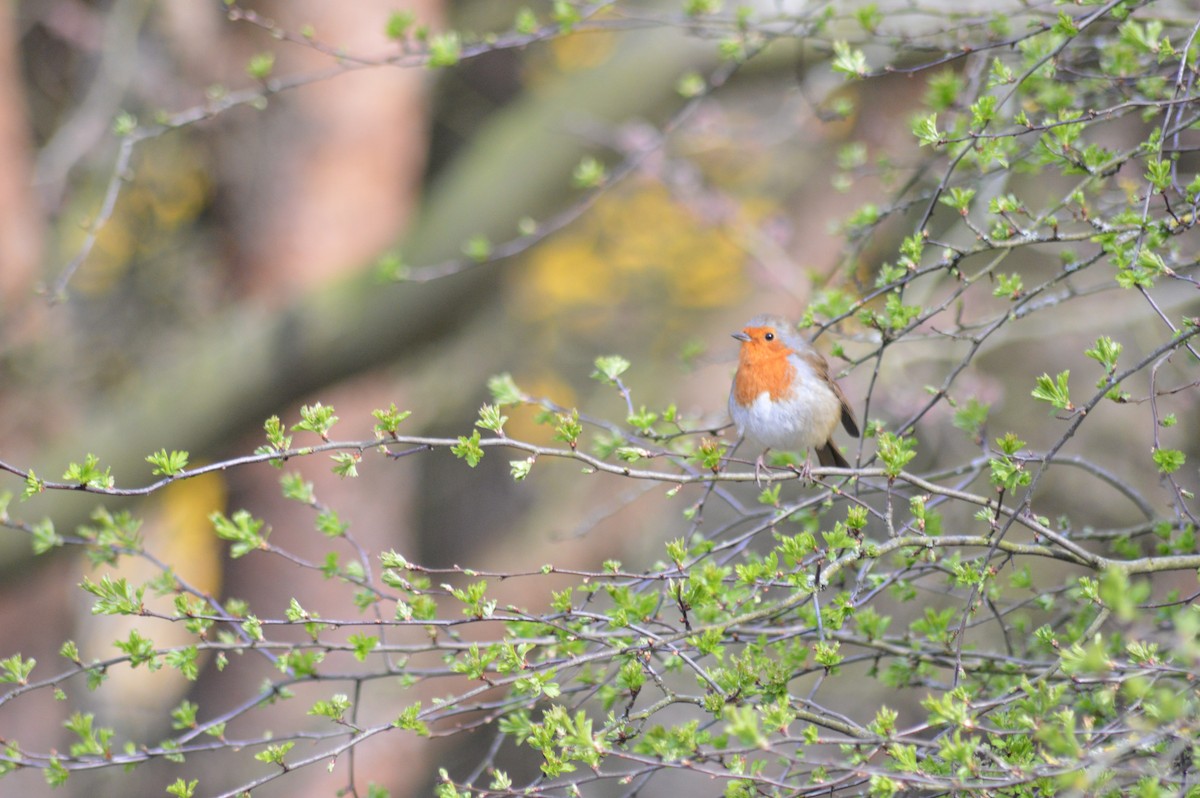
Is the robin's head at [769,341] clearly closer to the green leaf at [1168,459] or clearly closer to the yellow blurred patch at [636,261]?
the green leaf at [1168,459]

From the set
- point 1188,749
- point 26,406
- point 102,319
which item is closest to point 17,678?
point 1188,749

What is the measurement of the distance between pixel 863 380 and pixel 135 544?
3.96 metres

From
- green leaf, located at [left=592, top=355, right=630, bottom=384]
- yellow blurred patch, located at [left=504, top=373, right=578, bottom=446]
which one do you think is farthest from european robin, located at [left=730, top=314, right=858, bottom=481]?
yellow blurred patch, located at [left=504, top=373, right=578, bottom=446]

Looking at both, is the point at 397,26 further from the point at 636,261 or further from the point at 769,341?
the point at 636,261

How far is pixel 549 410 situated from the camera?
7.82 ft

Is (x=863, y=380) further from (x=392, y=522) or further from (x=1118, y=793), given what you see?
(x=1118, y=793)

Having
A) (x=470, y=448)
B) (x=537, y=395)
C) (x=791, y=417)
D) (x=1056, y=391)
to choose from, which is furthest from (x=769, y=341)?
(x=537, y=395)

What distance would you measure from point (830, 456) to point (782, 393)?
65 centimetres

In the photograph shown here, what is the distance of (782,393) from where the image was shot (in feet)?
11.1

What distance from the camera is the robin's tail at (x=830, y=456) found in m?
3.86

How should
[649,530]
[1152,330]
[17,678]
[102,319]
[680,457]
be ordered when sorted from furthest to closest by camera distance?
[649,530] < [102,319] < [1152,330] < [680,457] < [17,678]

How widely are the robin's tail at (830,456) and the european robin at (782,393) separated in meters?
0.15

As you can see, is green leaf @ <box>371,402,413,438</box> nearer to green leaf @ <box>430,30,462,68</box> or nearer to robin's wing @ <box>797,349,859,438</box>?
green leaf @ <box>430,30,462,68</box>

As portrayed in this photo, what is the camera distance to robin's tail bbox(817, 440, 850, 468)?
12.7 ft
